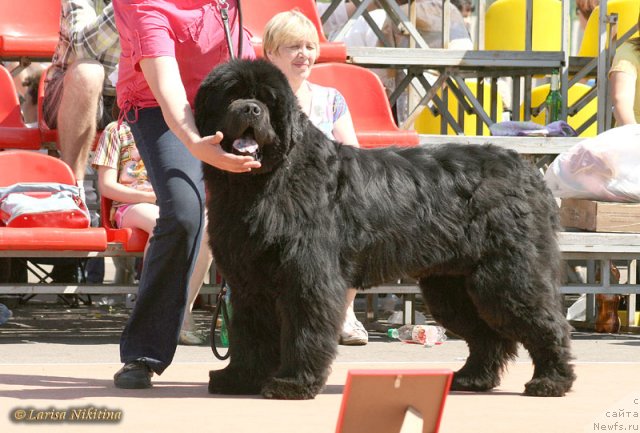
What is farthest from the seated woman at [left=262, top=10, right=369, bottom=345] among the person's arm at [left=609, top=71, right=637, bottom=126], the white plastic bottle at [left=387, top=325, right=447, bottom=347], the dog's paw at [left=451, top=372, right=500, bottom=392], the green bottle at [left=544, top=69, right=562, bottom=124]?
the green bottle at [left=544, top=69, right=562, bottom=124]

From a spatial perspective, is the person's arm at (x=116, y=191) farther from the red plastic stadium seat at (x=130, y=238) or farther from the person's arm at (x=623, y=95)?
the person's arm at (x=623, y=95)

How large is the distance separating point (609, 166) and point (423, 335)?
5.53 feet

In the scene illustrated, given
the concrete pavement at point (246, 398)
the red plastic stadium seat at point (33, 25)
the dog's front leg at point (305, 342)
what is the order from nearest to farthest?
the concrete pavement at point (246, 398)
the dog's front leg at point (305, 342)
the red plastic stadium seat at point (33, 25)

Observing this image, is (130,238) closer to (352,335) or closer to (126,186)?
(126,186)

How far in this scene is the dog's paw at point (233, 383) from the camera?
16.0 ft

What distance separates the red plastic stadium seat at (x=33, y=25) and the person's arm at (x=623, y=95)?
4.11 m

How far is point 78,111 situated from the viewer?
777cm

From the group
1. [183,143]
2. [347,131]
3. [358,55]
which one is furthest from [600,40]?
[183,143]

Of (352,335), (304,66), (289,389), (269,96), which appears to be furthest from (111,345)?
(269,96)

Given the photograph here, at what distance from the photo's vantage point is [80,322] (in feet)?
26.5

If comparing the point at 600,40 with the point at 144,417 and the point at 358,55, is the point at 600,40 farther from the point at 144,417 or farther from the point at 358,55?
the point at 144,417

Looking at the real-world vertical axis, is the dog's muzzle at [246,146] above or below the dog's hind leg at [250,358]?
above

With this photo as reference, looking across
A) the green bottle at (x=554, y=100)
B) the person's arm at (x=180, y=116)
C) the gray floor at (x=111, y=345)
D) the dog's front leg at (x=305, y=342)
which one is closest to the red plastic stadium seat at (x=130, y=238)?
the gray floor at (x=111, y=345)

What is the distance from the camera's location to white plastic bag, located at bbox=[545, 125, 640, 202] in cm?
748
